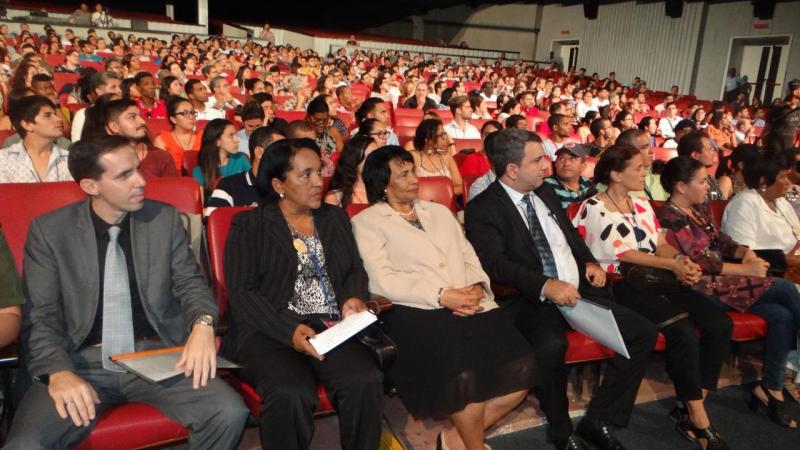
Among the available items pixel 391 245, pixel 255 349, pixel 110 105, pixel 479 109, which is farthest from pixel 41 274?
pixel 479 109

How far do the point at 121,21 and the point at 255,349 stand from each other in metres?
17.5

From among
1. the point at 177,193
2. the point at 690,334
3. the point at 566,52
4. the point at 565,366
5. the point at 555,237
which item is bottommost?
the point at 565,366

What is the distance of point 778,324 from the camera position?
2.59m

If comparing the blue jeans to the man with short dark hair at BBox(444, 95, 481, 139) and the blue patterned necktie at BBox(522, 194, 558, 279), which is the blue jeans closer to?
the blue patterned necktie at BBox(522, 194, 558, 279)

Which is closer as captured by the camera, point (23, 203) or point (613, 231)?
point (23, 203)

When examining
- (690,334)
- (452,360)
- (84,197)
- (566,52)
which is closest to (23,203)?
(84,197)

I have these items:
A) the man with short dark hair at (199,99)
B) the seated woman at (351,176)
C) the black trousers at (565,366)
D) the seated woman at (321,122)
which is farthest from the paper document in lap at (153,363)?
the man with short dark hair at (199,99)

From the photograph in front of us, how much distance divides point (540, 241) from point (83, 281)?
175 centimetres

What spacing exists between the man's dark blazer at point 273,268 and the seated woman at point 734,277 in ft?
5.29

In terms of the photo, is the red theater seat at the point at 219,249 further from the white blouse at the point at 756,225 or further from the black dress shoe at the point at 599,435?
the white blouse at the point at 756,225

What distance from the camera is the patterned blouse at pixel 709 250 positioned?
2.64m

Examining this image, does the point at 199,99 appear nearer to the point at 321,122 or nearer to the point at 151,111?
the point at 151,111

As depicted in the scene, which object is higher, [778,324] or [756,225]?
[756,225]

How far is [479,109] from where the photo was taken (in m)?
7.19
